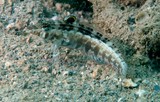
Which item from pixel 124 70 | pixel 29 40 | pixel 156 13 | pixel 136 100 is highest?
pixel 156 13

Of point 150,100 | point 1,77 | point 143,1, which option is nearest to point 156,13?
point 143,1

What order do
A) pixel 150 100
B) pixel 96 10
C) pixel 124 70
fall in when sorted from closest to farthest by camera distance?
1. pixel 150 100
2. pixel 124 70
3. pixel 96 10

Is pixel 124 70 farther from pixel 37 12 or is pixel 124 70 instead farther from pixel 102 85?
pixel 37 12

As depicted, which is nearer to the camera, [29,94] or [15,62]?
[29,94]

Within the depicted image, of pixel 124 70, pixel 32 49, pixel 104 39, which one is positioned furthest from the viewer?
pixel 32 49

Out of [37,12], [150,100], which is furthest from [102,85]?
[37,12]

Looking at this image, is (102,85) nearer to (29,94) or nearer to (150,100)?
(150,100)

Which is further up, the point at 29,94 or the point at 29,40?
the point at 29,40
